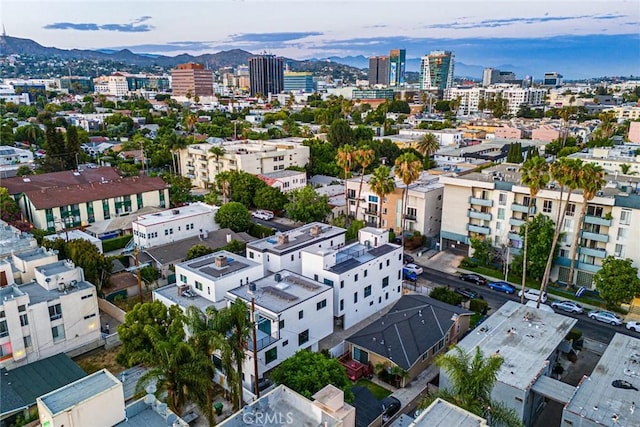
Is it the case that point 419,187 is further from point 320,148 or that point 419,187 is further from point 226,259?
point 320,148

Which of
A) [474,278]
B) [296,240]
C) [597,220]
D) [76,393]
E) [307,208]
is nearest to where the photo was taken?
[76,393]

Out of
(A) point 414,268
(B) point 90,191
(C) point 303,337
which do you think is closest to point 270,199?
(B) point 90,191

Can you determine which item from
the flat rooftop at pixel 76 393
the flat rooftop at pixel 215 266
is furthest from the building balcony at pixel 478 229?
the flat rooftop at pixel 76 393

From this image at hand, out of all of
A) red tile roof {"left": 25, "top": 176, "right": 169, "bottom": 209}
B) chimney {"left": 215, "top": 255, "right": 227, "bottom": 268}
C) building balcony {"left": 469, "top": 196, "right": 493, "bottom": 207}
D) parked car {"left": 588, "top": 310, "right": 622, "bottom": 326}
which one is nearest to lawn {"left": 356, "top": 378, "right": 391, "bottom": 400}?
chimney {"left": 215, "top": 255, "right": 227, "bottom": 268}

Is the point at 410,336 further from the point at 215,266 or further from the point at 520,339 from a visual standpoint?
the point at 215,266

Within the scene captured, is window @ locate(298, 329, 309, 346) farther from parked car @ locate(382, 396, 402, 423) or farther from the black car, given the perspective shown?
the black car

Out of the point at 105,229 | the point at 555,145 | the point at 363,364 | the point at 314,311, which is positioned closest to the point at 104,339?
the point at 314,311

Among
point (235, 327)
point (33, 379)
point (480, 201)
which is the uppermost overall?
point (235, 327)
